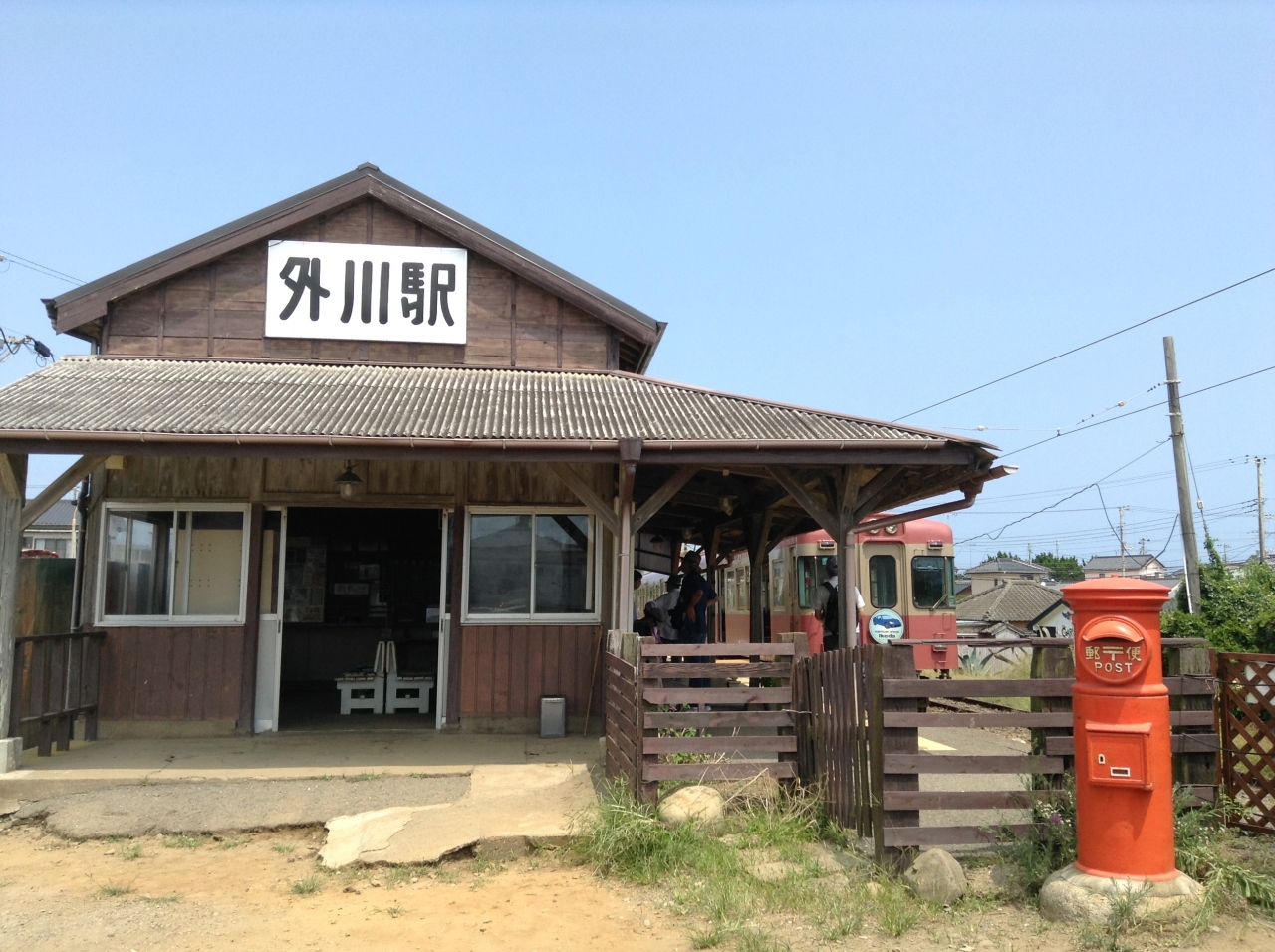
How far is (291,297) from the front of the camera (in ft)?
38.3

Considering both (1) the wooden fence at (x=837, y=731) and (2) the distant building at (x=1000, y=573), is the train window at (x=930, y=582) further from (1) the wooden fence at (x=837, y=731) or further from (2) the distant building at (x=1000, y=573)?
(2) the distant building at (x=1000, y=573)

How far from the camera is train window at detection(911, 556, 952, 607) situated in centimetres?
1748

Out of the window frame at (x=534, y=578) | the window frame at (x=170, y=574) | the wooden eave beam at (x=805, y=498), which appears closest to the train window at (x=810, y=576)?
the window frame at (x=534, y=578)

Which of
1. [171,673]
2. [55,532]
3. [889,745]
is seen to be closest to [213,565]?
[171,673]

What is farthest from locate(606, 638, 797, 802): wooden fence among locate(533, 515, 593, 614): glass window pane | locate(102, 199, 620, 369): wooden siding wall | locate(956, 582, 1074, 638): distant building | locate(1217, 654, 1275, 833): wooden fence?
locate(956, 582, 1074, 638): distant building

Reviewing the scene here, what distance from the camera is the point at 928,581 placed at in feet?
57.7

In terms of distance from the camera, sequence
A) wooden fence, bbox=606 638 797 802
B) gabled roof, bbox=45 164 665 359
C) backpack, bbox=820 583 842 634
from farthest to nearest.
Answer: backpack, bbox=820 583 842 634, gabled roof, bbox=45 164 665 359, wooden fence, bbox=606 638 797 802

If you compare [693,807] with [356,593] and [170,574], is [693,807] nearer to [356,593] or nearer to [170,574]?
[170,574]

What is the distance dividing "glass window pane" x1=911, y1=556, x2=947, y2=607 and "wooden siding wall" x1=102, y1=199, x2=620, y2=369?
25.9 feet

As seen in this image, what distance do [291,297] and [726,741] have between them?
25.2 ft

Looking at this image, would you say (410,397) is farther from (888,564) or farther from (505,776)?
(888,564)

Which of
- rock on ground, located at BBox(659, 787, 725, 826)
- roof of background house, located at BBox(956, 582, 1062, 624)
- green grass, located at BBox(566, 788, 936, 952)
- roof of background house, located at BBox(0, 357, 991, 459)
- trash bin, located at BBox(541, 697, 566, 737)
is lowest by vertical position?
green grass, located at BBox(566, 788, 936, 952)

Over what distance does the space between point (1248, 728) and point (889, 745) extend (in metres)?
2.25

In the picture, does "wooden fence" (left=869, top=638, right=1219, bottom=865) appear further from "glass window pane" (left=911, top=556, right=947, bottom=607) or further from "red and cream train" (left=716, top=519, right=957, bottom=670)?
"glass window pane" (left=911, top=556, right=947, bottom=607)
